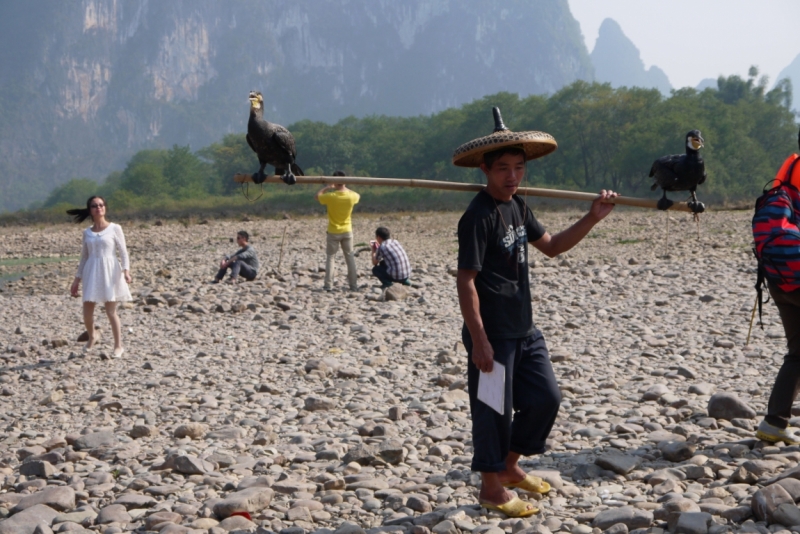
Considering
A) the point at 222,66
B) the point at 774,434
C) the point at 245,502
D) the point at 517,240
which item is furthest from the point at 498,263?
the point at 222,66

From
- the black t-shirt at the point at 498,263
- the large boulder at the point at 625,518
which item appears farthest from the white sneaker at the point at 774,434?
the black t-shirt at the point at 498,263

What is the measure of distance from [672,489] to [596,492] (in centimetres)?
37

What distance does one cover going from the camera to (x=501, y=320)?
4.02 meters

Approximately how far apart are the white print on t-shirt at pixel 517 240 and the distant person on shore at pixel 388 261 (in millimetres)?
8382

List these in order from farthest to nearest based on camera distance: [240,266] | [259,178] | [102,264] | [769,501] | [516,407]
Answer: [240,266]
[102,264]
[259,178]
[516,407]
[769,501]

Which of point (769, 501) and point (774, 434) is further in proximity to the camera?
point (774, 434)

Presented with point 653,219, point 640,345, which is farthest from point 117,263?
point 653,219

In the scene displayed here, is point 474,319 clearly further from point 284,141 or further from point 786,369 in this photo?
point 786,369

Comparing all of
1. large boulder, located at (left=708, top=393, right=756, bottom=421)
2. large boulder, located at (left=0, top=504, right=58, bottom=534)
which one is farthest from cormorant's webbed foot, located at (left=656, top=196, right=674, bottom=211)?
large boulder, located at (left=0, top=504, right=58, bottom=534)

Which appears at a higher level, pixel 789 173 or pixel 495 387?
pixel 789 173

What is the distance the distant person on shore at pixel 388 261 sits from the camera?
1259 cm

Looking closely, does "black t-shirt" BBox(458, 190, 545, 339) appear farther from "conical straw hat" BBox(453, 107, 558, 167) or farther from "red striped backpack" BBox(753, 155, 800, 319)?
"red striped backpack" BBox(753, 155, 800, 319)

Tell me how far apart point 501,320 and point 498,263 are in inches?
10.5

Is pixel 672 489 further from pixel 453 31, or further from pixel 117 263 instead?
pixel 453 31
